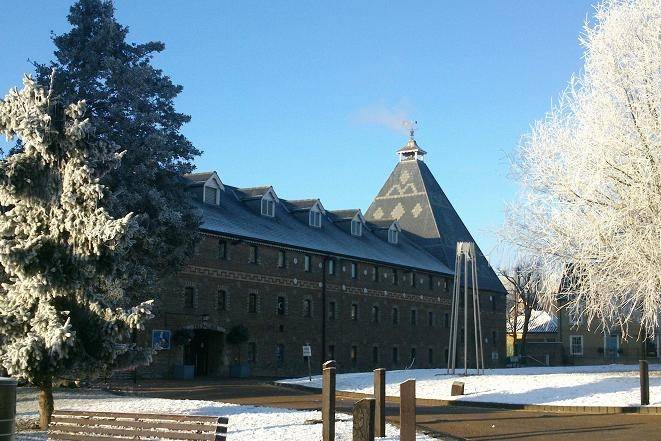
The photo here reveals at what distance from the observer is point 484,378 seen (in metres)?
31.0

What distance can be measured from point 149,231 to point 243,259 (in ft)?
63.6

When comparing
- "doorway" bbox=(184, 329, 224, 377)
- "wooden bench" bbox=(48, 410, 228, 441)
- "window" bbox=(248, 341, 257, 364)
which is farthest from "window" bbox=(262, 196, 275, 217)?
"wooden bench" bbox=(48, 410, 228, 441)

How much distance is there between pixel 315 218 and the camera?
5391 cm

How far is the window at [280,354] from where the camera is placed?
46.9 meters

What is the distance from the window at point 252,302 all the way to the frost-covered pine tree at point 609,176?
2188cm

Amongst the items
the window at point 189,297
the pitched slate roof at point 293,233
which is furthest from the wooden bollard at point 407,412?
the window at point 189,297

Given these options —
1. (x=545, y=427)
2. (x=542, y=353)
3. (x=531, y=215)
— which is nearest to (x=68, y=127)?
(x=545, y=427)

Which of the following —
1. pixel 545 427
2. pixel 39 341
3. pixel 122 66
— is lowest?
pixel 545 427

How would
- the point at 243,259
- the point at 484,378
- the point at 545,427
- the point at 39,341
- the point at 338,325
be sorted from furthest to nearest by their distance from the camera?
the point at 338,325 < the point at 243,259 < the point at 484,378 < the point at 545,427 < the point at 39,341

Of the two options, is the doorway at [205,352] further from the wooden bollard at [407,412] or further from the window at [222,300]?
the wooden bollard at [407,412]

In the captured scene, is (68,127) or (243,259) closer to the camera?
(68,127)

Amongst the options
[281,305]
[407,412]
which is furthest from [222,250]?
[407,412]

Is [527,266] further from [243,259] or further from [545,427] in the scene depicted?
[243,259]

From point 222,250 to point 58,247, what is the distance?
88.0ft
